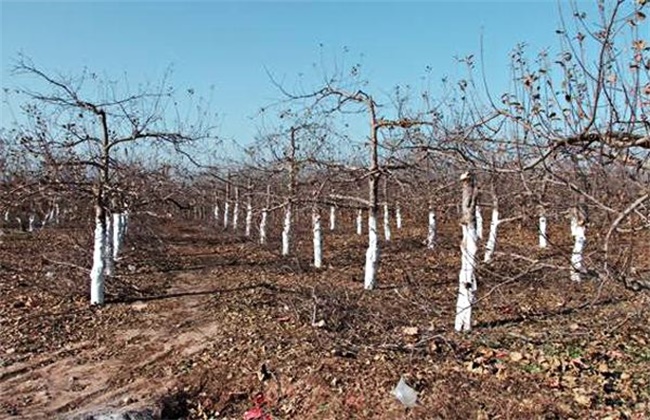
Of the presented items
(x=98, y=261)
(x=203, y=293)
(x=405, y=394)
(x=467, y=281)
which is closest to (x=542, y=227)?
(x=467, y=281)

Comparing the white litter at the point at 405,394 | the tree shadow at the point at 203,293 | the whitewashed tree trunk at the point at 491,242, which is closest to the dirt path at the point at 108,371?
the tree shadow at the point at 203,293

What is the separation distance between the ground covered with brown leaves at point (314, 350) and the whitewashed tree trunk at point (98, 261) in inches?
14.1

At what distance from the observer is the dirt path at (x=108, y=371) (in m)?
5.89

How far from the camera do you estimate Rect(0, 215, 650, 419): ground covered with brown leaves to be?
199 inches

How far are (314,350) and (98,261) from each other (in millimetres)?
5113

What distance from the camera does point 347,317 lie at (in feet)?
25.4

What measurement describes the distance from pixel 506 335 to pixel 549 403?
2485 millimetres

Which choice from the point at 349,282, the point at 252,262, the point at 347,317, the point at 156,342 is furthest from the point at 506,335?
the point at 252,262

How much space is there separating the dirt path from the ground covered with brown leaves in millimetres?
27

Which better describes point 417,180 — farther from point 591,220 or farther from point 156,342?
point 591,220

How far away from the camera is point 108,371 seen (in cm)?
683

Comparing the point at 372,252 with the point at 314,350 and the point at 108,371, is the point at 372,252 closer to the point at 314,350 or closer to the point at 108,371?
the point at 314,350

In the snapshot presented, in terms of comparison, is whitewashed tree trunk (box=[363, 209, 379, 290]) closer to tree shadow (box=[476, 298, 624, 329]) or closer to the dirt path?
tree shadow (box=[476, 298, 624, 329])

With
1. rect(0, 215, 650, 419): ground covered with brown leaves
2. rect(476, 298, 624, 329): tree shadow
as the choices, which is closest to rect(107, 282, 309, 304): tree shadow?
rect(0, 215, 650, 419): ground covered with brown leaves
